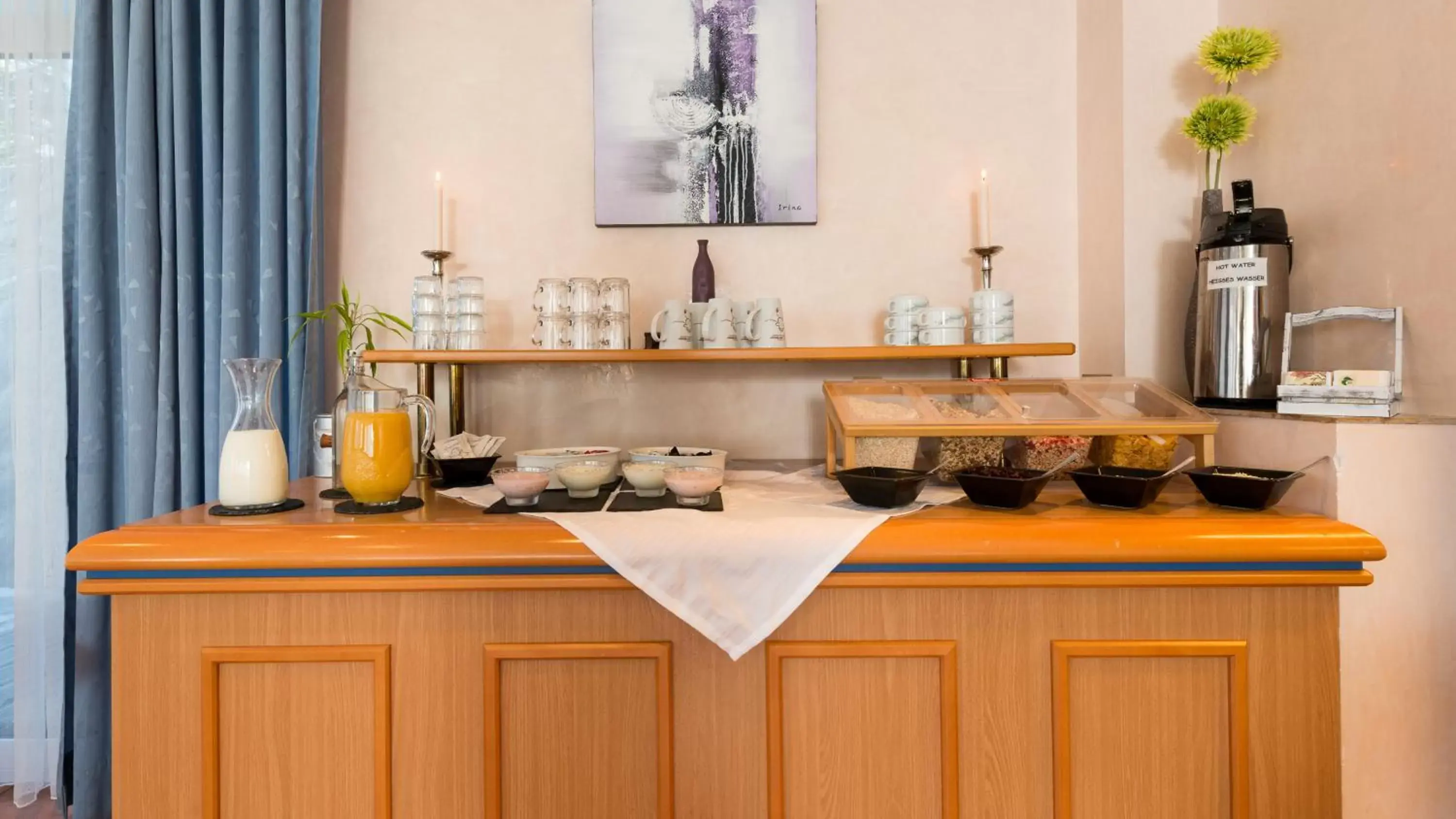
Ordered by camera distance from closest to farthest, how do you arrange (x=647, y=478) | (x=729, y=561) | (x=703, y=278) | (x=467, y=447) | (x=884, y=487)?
(x=729, y=561) → (x=884, y=487) → (x=647, y=478) → (x=467, y=447) → (x=703, y=278)

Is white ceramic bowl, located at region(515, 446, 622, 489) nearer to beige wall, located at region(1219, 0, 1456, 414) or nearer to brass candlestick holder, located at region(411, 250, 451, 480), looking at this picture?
brass candlestick holder, located at region(411, 250, 451, 480)

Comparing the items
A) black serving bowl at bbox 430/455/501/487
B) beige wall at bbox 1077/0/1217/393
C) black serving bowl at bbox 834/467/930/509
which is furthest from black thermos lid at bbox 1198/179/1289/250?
black serving bowl at bbox 430/455/501/487

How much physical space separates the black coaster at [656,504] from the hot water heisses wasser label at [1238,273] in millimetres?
1079

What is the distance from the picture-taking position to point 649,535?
103cm

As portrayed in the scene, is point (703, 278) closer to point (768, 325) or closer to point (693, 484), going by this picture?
point (768, 325)

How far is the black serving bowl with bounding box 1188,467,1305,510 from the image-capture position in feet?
3.49

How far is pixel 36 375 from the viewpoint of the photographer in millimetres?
1759

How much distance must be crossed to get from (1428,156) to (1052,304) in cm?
73

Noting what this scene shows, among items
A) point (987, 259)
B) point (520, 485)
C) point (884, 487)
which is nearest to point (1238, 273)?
point (987, 259)

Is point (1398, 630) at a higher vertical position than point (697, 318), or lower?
lower

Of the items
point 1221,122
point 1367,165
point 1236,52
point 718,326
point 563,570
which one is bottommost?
point 563,570

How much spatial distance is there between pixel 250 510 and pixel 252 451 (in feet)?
0.35

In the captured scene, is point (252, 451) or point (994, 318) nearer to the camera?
point (252, 451)

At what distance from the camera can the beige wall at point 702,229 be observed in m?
1.75
